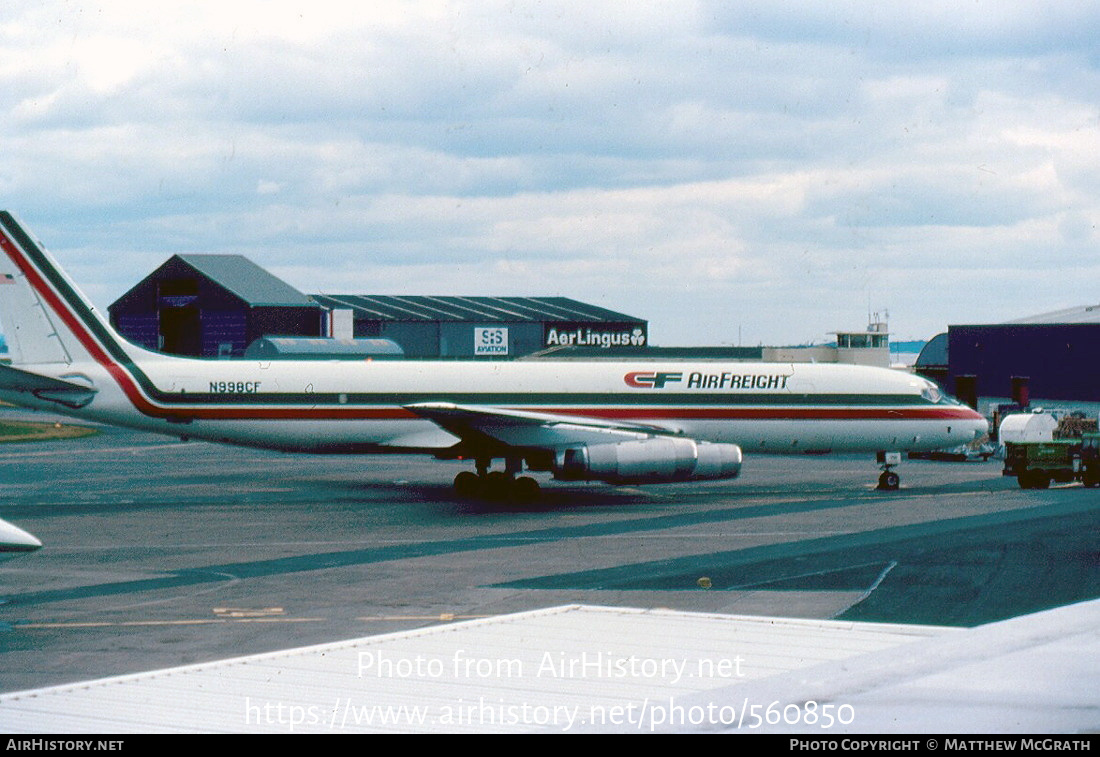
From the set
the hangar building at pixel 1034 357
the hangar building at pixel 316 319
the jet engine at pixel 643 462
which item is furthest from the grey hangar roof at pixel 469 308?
the jet engine at pixel 643 462

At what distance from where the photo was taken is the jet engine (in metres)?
38.3

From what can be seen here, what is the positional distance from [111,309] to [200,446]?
192 ft

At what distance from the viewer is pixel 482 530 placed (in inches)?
1362

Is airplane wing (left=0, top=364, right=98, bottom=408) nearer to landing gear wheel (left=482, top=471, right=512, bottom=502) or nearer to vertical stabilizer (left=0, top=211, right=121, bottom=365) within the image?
vertical stabilizer (left=0, top=211, right=121, bottom=365)

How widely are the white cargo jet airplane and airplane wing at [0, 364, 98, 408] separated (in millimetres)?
43

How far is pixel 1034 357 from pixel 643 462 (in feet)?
194

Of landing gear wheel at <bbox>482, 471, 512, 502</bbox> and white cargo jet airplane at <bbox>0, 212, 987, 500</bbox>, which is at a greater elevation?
white cargo jet airplane at <bbox>0, 212, 987, 500</bbox>

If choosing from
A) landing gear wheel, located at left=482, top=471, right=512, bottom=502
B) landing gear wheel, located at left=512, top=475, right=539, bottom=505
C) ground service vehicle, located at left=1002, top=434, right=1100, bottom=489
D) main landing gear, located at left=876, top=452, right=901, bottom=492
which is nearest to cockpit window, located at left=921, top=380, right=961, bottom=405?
main landing gear, located at left=876, top=452, right=901, bottom=492

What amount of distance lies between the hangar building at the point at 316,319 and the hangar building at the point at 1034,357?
2887cm

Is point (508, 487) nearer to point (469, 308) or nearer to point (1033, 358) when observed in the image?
point (1033, 358)

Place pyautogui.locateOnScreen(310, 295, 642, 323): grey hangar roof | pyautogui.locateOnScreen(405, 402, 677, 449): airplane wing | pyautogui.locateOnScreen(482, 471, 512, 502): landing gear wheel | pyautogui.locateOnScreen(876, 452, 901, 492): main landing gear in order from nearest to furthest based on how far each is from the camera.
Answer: pyautogui.locateOnScreen(405, 402, 677, 449): airplane wing → pyautogui.locateOnScreen(482, 471, 512, 502): landing gear wheel → pyautogui.locateOnScreen(876, 452, 901, 492): main landing gear → pyautogui.locateOnScreen(310, 295, 642, 323): grey hangar roof

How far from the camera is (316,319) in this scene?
380ft
